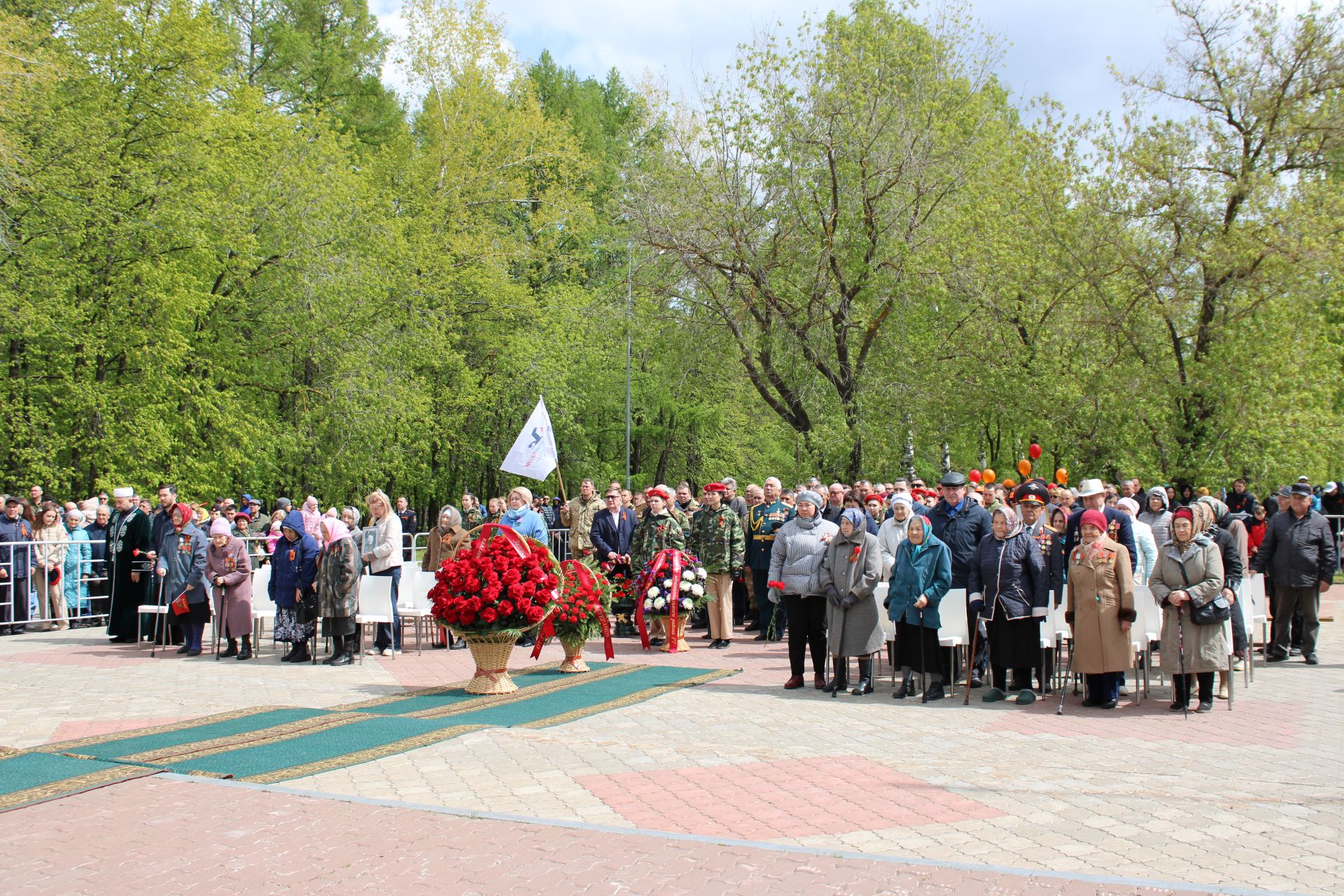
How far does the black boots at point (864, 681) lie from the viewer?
11.2 metres

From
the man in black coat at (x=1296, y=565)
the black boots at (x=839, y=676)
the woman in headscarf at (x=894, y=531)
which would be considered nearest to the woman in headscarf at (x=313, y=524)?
the black boots at (x=839, y=676)

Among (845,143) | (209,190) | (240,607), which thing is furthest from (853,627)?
(209,190)

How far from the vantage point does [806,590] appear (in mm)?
11242

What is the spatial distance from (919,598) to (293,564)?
720cm

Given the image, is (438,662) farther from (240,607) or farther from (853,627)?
(853,627)

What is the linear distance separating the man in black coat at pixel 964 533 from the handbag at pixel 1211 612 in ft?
6.35

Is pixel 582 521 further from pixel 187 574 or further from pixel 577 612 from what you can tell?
pixel 187 574

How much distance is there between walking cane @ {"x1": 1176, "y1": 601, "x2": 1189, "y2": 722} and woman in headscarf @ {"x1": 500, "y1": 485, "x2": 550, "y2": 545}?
A: 741cm

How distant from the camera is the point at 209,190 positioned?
24.8 m

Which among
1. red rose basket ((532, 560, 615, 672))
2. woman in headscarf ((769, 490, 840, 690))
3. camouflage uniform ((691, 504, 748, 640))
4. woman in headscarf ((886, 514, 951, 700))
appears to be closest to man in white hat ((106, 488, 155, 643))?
red rose basket ((532, 560, 615, 672))

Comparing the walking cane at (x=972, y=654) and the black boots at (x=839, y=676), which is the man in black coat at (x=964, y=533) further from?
the black boots at (x=839, y=676)

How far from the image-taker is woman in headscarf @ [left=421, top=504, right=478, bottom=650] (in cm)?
1478

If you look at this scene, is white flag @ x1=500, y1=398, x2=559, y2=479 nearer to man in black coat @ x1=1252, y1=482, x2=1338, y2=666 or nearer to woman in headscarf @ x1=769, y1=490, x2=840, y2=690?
woman in headscarf @ x1=769, y1=490, x2=840, y2=690

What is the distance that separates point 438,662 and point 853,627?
501cm
